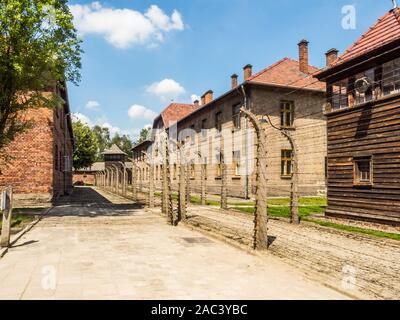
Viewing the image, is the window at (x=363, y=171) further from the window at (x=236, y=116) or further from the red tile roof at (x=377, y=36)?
the window at (x=236, y=116)

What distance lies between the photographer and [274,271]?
6.22 meters

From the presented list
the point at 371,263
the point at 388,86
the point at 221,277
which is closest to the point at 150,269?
the point at 221,277

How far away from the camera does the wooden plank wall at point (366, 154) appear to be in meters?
11.1

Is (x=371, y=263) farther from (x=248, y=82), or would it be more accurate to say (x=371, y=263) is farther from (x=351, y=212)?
(x=248, y=82)

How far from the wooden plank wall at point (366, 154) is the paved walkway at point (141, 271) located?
20.2 ft

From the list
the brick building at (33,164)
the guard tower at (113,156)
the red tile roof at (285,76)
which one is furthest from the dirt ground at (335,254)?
the guard tower at (113,156)

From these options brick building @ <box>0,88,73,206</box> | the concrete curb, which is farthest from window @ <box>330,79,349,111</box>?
brick building @ <box>0,88,73,206</box>

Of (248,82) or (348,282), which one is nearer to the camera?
(348,282)

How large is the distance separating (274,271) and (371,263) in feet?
7.23

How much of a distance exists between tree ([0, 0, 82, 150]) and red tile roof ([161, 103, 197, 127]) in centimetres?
2573

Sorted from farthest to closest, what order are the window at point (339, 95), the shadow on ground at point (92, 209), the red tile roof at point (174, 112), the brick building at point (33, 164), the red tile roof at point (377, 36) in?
the red tile roof at point (174, 112)
the brick building at point (33, 164)
the shadow on ground at point (92, 209)
the window at point (339, 95)
the red tile roof at point (377, 36)

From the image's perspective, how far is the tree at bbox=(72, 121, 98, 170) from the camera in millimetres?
65438

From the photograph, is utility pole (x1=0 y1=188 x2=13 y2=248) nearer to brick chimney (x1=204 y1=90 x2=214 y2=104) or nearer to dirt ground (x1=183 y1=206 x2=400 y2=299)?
dirt ground (x1=183 y1=206 x2=400 y2=299)
